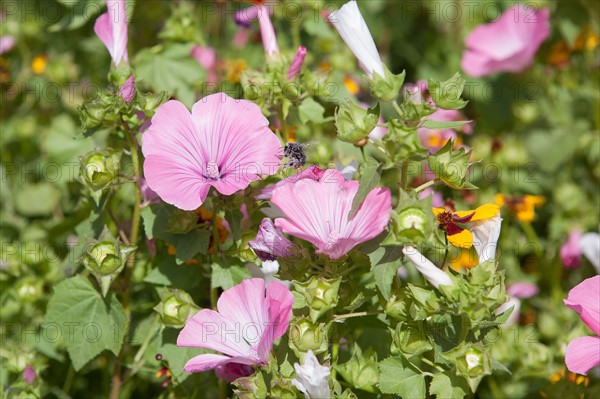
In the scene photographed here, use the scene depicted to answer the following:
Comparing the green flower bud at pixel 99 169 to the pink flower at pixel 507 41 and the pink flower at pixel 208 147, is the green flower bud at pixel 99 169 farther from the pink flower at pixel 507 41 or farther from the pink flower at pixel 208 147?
the pink flower at pixel 507 41

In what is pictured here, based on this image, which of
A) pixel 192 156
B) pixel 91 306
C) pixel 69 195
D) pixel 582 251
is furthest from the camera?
pixel 69 195

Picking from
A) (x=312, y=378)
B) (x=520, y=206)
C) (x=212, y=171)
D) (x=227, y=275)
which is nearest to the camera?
(x=312, y=378)

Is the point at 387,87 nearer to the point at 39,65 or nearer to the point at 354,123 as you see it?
the point at 354,123

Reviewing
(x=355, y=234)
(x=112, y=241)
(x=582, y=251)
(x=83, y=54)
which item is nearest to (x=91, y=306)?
(x=112, y=241)

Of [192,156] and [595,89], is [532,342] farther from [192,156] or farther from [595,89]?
[595,89]

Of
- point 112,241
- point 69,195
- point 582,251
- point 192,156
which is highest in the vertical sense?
point 192,156

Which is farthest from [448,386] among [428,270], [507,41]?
[507,41]

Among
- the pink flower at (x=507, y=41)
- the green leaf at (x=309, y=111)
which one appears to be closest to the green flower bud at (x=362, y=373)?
the green leaf at (x=309, y=111)
